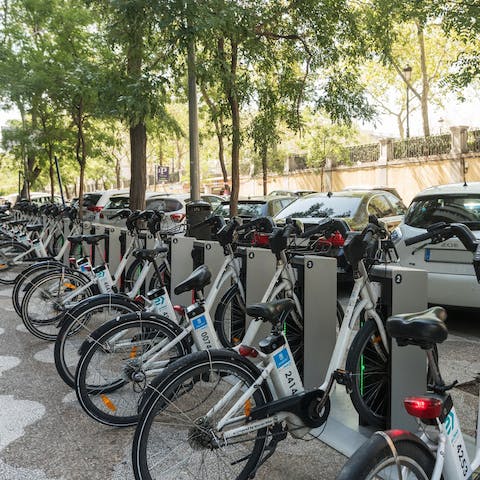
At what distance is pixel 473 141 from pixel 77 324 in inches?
943

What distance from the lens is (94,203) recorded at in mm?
14039

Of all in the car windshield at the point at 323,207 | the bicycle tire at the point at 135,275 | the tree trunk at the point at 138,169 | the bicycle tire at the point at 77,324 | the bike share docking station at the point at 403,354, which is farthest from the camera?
the tree trunk at the point at 138,169

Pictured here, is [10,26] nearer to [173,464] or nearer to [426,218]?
[426,218]

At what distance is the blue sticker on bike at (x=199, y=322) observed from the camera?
3.34m

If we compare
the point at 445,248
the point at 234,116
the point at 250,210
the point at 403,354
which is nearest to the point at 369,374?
the point at 403,354

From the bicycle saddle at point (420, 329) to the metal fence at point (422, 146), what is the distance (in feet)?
Result: 83.3

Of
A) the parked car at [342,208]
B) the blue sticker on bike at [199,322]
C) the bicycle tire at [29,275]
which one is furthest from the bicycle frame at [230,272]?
the parked car at [342,208]

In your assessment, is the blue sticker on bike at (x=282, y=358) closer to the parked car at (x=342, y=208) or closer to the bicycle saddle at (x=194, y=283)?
the bicycle saddle at (x=194, y=283)


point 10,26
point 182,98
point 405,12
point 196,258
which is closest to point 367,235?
point 196,258

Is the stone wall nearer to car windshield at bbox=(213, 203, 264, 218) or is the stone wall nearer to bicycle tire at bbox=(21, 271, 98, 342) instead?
car windshield at bbox=(213, 203, 264, 218)

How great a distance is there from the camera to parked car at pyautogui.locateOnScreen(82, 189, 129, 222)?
13.3m

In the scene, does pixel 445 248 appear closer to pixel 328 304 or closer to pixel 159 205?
pixel 328 304

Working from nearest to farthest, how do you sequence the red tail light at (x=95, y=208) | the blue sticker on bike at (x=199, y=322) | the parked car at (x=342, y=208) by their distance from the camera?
the blue sticker on bike at (x=199, y=322) → the parked car at (x=342, y=208) → the red tail light at (x=95, y=208)

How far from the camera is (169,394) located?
2535 millimetres
